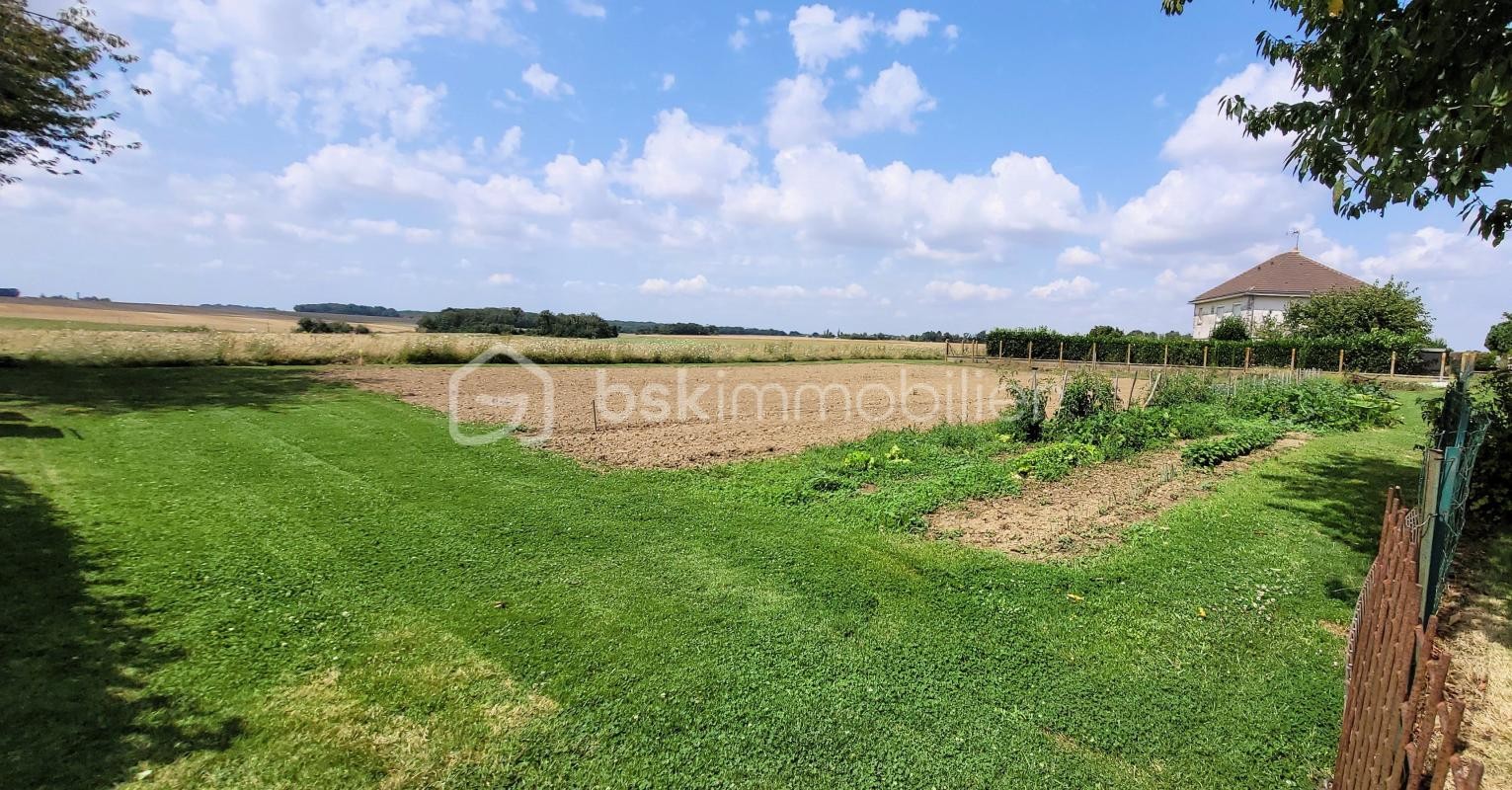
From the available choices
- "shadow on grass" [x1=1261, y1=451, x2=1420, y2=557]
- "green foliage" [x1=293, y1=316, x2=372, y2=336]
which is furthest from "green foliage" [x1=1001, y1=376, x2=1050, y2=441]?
"green foliage" [x1=293, y1=316, x2=372, y2=336]

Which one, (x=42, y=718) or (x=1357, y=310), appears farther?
(x=1357, y=310)

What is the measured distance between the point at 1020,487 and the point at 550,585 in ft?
18.4

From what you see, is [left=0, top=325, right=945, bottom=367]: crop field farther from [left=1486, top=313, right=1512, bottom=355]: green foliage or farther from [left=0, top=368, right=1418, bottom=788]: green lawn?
[left=1486, top=313, right=1512, bottom=355]: green foliage

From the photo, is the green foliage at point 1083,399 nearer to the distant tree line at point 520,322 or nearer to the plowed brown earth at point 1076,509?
the plowed brown earth at point 1076,509

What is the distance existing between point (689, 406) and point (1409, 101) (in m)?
14.0

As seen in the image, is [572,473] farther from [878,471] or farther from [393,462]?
[878,471]

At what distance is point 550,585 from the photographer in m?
4.82

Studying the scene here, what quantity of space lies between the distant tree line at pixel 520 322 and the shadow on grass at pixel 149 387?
37.6m

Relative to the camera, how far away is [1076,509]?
6895mm

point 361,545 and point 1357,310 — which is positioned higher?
point 1357,310

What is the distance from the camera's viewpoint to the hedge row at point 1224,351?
28.6 m

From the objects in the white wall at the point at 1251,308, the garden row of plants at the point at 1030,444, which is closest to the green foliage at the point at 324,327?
the garden row of plants at the point at 1030,444

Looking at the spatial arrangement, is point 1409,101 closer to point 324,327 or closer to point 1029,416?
point 1029,416

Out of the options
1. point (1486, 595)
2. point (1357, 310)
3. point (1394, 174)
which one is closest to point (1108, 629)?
point (1486, 595)
